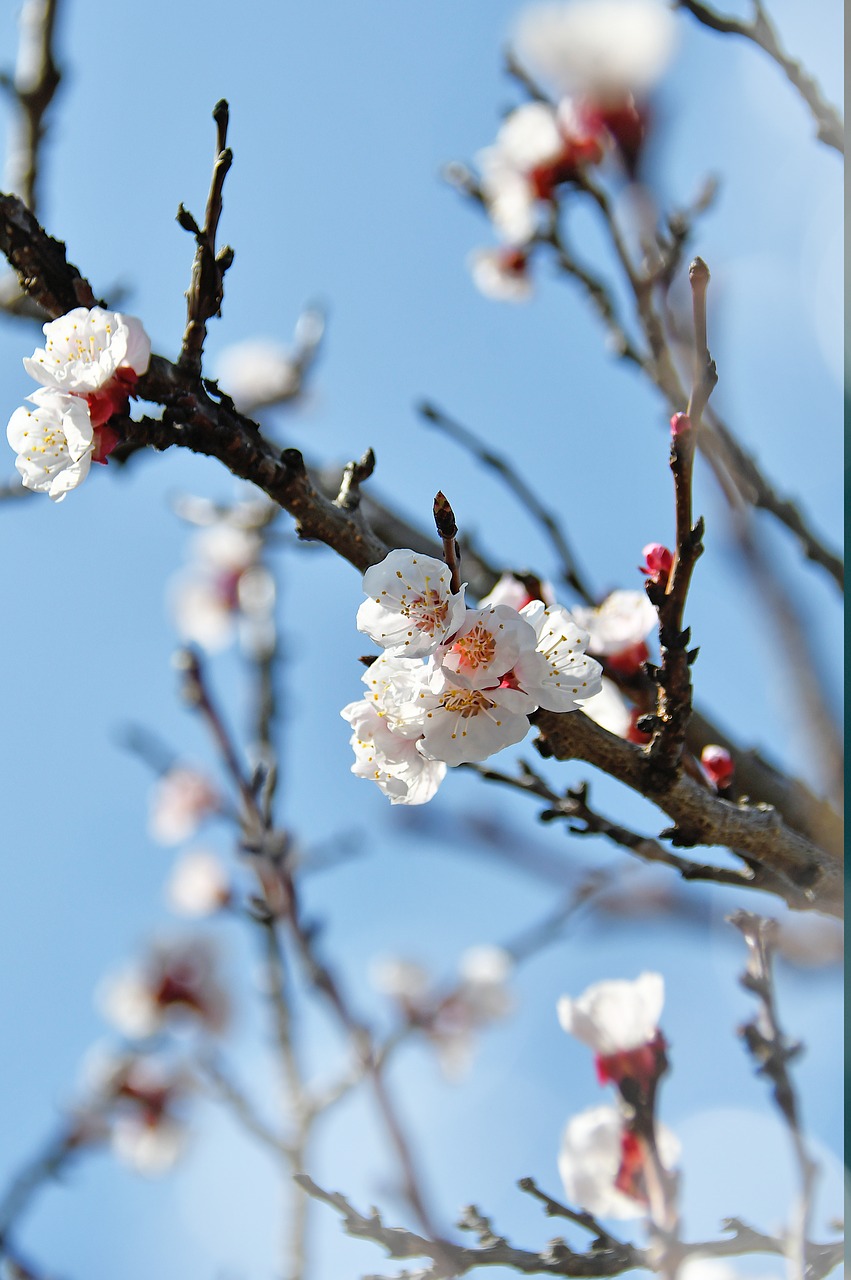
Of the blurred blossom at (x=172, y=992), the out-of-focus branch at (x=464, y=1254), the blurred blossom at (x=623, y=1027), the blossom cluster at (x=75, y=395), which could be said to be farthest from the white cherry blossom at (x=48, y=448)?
the blurred blossom at (x=172, y=992)

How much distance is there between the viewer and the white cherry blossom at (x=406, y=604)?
1289 mm

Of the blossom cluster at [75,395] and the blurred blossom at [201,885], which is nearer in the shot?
the blossom cluster at [75,395]

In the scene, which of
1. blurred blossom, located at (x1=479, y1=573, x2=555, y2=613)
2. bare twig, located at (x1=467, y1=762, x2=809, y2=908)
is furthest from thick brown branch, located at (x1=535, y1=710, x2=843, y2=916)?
blurred blossom, located at (x1=479, y1=573, x2=555, y2=613)

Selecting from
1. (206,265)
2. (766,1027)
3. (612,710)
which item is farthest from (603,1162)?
(206,265)

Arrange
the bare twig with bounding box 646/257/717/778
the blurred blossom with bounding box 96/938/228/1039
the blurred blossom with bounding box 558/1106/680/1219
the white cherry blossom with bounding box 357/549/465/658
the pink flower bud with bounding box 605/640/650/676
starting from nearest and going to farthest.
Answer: the bare twig with bounding box 646/257/717/778
the white cherry blossom with bounding box 357/549/465/658
the pink flower bud with bounding box 605/640/650/676
the blurred blossom with bounding box 558/1106/680/1219
the blurred blossom with bounding box 96/938/228/1039

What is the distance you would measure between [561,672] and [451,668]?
0.15m

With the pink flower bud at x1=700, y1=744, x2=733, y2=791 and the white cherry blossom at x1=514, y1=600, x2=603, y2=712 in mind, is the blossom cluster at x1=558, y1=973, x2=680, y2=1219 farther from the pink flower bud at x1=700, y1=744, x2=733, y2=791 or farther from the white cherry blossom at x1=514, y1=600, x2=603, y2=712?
the white cherry blossom at x1=514, y1=600, x2=603, y2=712

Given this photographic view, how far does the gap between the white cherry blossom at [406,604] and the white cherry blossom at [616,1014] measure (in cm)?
95

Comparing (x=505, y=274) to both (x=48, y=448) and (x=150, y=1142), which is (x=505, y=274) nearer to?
(x=48, y=448)

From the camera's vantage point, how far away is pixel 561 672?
1357 mm

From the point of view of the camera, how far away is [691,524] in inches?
47.0

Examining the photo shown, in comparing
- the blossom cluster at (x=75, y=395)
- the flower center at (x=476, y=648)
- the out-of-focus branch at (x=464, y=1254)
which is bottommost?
the out-of-focus branch at (x=464, y=1254)

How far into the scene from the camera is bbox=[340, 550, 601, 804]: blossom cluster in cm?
130

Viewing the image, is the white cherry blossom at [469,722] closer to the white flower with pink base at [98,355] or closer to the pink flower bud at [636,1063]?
the white flower with pink base at [98,355]
